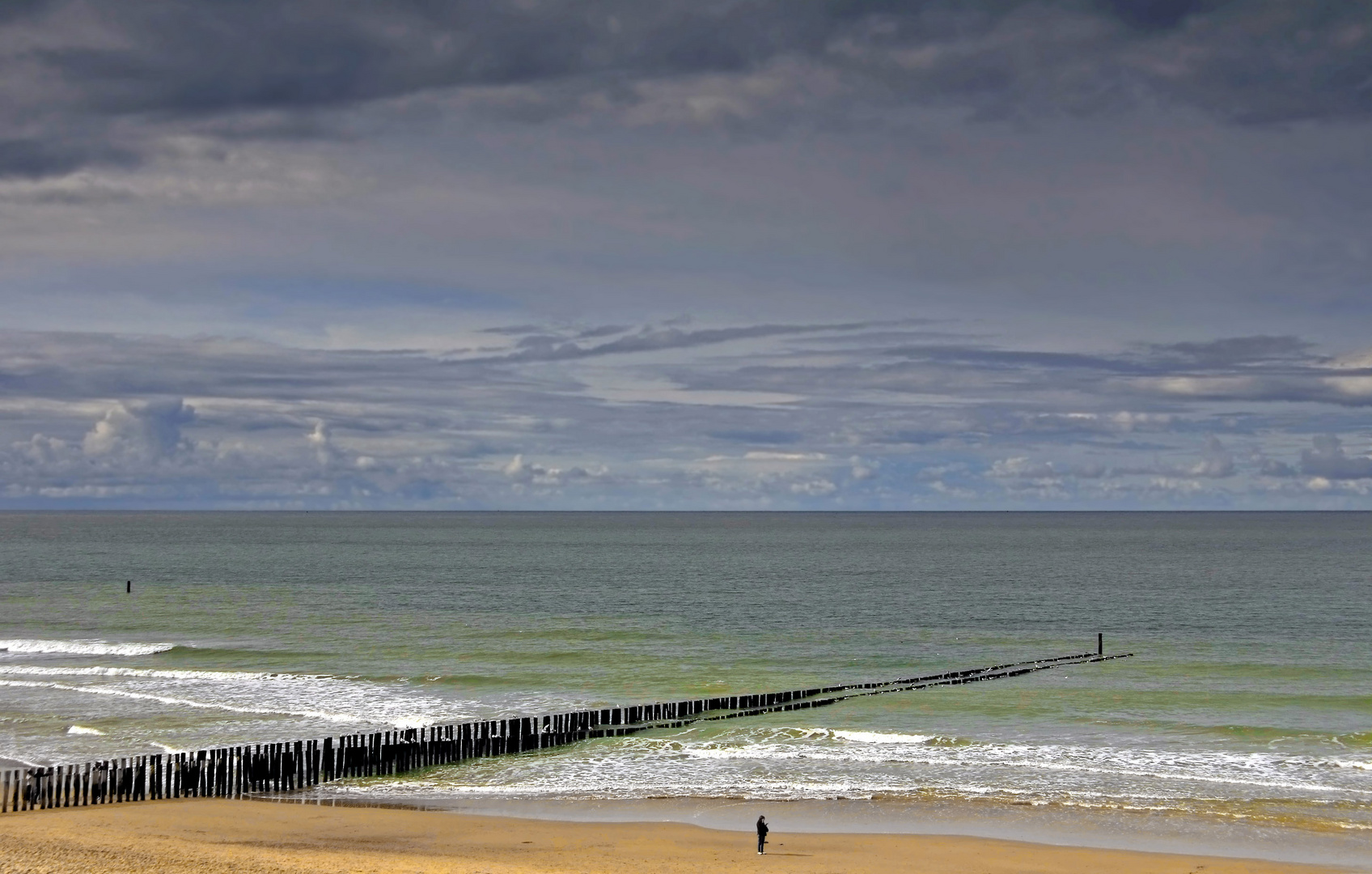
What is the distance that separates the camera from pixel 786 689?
169 ft

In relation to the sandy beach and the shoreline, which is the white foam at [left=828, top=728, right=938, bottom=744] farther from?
the sandy beach

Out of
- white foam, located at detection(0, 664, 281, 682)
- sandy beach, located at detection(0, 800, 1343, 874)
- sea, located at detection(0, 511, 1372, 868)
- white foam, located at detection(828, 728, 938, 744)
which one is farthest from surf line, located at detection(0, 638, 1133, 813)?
white foam, located at detection(0, 664, 281, 682)

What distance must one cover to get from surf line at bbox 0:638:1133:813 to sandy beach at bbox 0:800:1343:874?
4.01 feet

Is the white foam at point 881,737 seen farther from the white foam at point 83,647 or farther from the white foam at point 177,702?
the white foam at point 83,647

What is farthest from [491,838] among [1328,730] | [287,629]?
[287,629]

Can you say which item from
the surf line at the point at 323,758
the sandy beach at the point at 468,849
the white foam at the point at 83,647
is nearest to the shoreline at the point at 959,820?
the sandy beach at the point at 468,849

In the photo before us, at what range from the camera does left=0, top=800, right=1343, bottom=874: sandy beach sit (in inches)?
1030

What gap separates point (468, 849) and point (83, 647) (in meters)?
45.8

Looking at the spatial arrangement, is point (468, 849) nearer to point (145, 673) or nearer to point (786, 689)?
point (786, 689)

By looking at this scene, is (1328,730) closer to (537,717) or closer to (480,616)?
(537,717)

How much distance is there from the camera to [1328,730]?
41969mm

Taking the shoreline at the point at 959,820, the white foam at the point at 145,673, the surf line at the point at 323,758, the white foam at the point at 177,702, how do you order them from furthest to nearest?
the white foam at the point at 145,673 < the white foam at the point at 177,702 < the surf line at the point at 323,758 < the shoreline at the point at 959,820

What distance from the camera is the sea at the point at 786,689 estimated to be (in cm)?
3297

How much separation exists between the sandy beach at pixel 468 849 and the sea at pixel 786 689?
5.66ft
